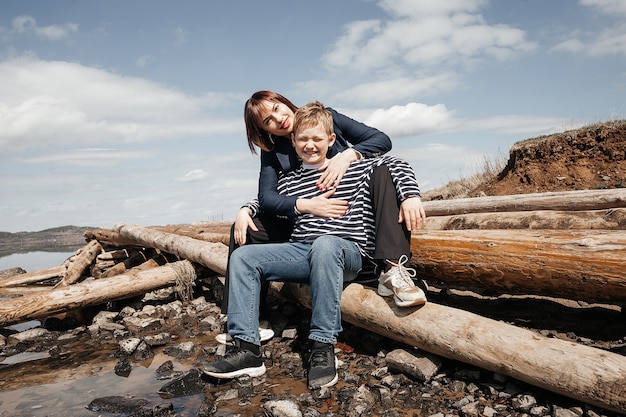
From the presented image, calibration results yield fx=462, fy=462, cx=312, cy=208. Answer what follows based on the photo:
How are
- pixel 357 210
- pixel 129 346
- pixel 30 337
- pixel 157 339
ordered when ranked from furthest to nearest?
pixel 30 337, pixel 157 339, pixel 129 346, pixel 357 210

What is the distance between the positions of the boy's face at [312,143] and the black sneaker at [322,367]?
1514 mm

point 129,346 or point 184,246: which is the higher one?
point 184,246

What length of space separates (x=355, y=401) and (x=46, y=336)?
15.1ft

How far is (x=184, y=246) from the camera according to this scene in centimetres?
770

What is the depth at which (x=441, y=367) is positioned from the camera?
343cm

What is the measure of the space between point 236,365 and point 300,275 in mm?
858

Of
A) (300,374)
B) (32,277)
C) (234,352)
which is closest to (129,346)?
(234,352)

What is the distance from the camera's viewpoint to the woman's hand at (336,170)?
12.3ft

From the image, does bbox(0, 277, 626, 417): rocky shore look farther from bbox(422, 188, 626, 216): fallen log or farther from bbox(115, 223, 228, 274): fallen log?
bbox(422, 188, 626, 216): fallen log

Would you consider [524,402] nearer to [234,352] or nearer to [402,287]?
[402,287]

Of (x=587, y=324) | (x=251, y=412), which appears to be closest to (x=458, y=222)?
(x=587, y=324)

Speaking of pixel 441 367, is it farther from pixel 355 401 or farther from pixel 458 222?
pixel 458 222

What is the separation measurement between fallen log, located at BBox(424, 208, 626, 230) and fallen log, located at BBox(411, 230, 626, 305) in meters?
1.11

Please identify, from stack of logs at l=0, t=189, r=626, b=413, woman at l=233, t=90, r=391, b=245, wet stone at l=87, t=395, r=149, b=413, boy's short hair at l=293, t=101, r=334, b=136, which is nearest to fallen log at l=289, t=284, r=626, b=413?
stack of logs at l=0, t=189, r=626, b=413
